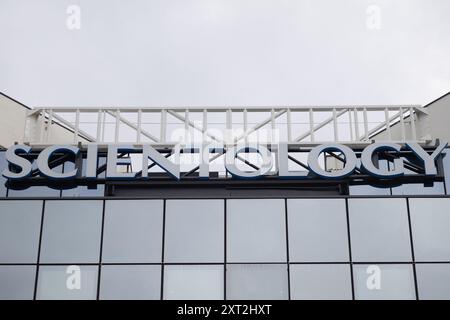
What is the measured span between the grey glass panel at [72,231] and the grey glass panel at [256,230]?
4628 millimetres

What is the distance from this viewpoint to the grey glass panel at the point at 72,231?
89.6 ft

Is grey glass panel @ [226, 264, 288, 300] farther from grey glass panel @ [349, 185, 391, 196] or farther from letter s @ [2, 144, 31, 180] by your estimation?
letter s @ [2, 144, 31, 180]

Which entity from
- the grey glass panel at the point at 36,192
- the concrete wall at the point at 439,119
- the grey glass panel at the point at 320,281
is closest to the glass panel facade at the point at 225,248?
the grey glass panel at the point at 320,281

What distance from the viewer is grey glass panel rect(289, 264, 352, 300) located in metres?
26.5

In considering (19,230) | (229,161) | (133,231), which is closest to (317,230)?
(229,161)

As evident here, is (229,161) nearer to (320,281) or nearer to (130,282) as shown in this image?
(320,281)

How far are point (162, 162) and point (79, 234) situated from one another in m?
4.00

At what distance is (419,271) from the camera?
2692 centimetres

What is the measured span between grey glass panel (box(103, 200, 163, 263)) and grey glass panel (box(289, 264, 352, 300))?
4727 mm

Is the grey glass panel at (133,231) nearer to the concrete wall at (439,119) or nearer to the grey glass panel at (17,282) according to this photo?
the grey glass panel at (17,282)

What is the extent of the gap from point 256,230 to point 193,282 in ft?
9.22
